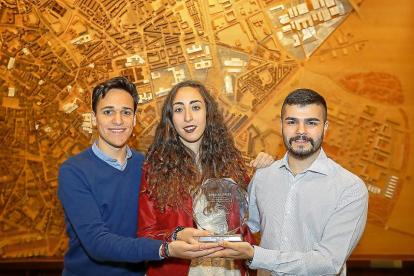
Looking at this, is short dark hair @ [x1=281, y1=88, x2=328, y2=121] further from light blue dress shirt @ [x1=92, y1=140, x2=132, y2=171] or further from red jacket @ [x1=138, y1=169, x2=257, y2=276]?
light blue dress shirt @ [x1=92, y1=140, x2=132, y2=171]

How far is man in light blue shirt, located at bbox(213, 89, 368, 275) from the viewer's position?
6.05ft

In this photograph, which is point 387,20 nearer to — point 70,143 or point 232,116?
point 232,116

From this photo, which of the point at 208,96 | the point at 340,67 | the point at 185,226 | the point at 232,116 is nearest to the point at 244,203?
the point at 185,226

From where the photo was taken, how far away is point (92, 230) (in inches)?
78.2

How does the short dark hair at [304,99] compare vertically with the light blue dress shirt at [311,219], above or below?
above

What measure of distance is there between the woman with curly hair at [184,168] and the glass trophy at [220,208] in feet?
0.36

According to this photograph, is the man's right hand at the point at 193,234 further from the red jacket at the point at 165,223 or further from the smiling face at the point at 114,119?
the smiling face at the point at 114,119

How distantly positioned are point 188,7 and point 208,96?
1997mm

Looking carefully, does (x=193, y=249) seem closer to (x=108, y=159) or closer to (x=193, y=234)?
(x=193, y=234)

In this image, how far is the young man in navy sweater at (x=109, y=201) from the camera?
1.96 m

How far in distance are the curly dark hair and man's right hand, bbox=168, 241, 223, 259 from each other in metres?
0.29

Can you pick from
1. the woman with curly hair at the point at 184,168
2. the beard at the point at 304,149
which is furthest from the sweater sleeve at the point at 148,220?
the beard at the point at 304,149

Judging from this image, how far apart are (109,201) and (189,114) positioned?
0.62m

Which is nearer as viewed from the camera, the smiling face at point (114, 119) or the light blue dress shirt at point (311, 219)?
the light blue dress shirt at point (311, 219)
